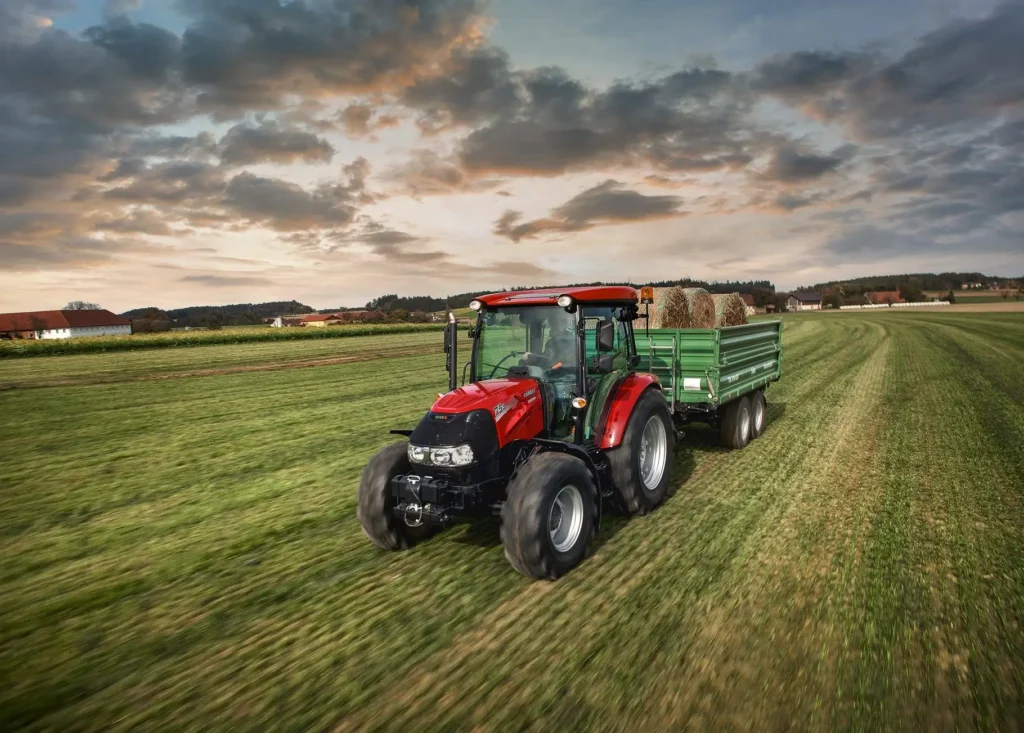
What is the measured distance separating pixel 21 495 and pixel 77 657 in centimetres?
496

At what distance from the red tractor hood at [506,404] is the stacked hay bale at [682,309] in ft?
22.5

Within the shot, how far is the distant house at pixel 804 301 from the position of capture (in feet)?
381

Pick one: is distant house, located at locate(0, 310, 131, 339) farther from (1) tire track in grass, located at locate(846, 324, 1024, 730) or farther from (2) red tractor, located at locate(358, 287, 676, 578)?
(1) tire track in grass, located at locate(846, 324, 1024, 730)

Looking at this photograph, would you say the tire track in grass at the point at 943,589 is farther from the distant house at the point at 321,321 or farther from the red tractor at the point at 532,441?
the distant house at the point at 321,321

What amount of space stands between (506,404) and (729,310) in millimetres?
10158

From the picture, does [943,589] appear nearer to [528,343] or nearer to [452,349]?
[528,343]

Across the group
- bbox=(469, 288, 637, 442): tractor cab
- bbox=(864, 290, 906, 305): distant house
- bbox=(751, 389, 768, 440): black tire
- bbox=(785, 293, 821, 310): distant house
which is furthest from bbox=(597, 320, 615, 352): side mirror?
bbox=(864, 290, 906, 305): distant house

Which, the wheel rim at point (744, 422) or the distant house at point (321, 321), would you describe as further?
the distant house at point (321, 321)

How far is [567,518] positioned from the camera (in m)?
4.84

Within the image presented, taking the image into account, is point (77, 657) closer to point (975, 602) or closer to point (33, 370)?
point (975, 602)

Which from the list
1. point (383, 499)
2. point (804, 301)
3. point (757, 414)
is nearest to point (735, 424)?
point (757, 414)

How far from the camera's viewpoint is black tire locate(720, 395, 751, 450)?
8.32 meters

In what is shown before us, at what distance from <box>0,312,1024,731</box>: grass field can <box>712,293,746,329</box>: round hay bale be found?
196 inches

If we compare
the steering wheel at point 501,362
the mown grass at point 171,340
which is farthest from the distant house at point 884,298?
the steering wheel at point 501,362
